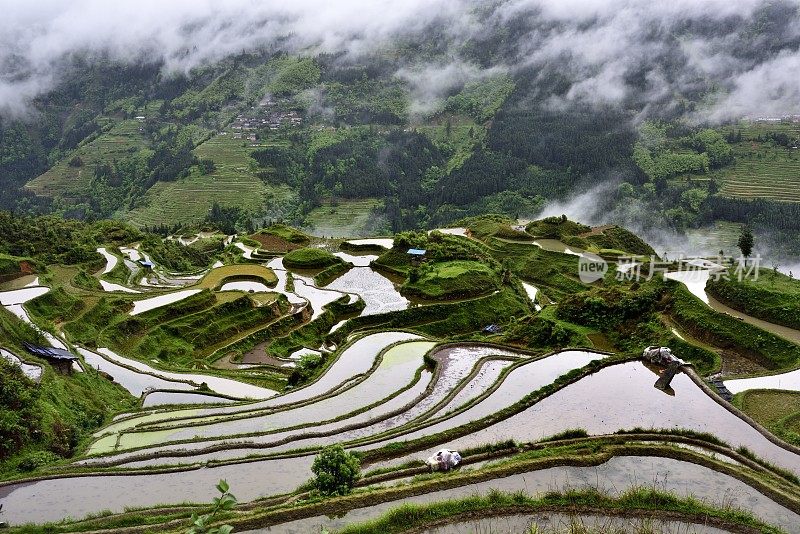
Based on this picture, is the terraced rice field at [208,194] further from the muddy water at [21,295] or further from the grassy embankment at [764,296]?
the grassy embankment at [764,296]

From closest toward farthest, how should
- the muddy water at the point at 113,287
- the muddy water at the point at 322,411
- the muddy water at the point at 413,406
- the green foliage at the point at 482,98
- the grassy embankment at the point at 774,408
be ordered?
the muddy water at the point at 413,406 → the grassy embankment at the point at 774,408 → the muddy water at the point at 322,411 → the muddy water at the point at 113,287 → the green foliage at the point at 482,98

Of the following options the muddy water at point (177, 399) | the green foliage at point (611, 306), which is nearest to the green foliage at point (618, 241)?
the green foliage at point (611, 306)

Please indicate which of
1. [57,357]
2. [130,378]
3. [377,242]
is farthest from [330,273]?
[57,357]

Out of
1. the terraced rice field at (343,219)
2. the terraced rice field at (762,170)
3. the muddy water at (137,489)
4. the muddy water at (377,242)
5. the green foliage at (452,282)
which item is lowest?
the muddy water at (137,489)

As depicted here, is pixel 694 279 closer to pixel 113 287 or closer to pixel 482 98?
pixel 113 287

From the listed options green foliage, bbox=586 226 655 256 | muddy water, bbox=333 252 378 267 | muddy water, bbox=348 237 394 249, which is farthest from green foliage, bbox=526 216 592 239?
muddy water, bbox=333 252 378 267

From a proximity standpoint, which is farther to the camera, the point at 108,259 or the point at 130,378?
the point at 108,259

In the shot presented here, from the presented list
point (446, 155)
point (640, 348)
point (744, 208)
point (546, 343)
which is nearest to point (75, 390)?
point (546, 343)
